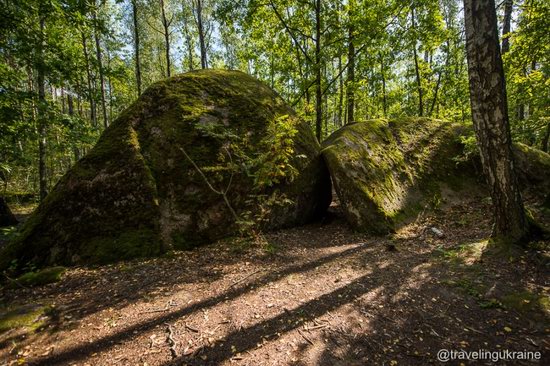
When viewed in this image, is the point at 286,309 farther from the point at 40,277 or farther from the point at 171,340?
the point at 40,277

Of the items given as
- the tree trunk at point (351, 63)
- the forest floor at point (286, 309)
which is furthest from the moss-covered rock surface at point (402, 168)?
the tree trunk at point (351, 63)

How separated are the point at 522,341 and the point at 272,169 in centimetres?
440

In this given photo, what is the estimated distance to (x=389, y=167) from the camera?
309 inches

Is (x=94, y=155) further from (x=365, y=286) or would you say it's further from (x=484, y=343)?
(x=484, y=343)

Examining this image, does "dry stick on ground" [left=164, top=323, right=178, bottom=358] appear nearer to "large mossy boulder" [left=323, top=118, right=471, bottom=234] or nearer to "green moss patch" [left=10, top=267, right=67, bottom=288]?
"green moss patch" [left=10, top=267, right=67, bottom=288]

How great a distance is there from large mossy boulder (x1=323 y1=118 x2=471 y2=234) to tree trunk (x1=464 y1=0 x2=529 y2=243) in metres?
2.40

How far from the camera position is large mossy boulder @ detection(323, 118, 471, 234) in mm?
6652

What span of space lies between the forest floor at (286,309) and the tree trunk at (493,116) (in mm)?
617

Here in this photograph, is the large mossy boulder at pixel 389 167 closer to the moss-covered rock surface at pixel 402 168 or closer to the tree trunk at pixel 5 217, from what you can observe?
the moss-covered rock surface at pixel 402 168

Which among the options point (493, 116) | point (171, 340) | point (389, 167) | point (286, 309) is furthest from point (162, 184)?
point (389, 167)

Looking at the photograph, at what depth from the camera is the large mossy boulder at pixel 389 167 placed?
665cm

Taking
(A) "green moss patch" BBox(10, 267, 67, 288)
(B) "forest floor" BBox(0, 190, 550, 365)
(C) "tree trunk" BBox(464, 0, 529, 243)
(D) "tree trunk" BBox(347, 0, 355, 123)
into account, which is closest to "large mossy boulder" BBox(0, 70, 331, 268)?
(A) "green moss patch" BBox(10, 267, 67, 288)

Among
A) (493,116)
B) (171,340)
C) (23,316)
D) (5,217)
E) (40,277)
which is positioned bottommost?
(171,340)

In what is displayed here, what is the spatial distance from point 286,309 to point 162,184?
12.4ft
